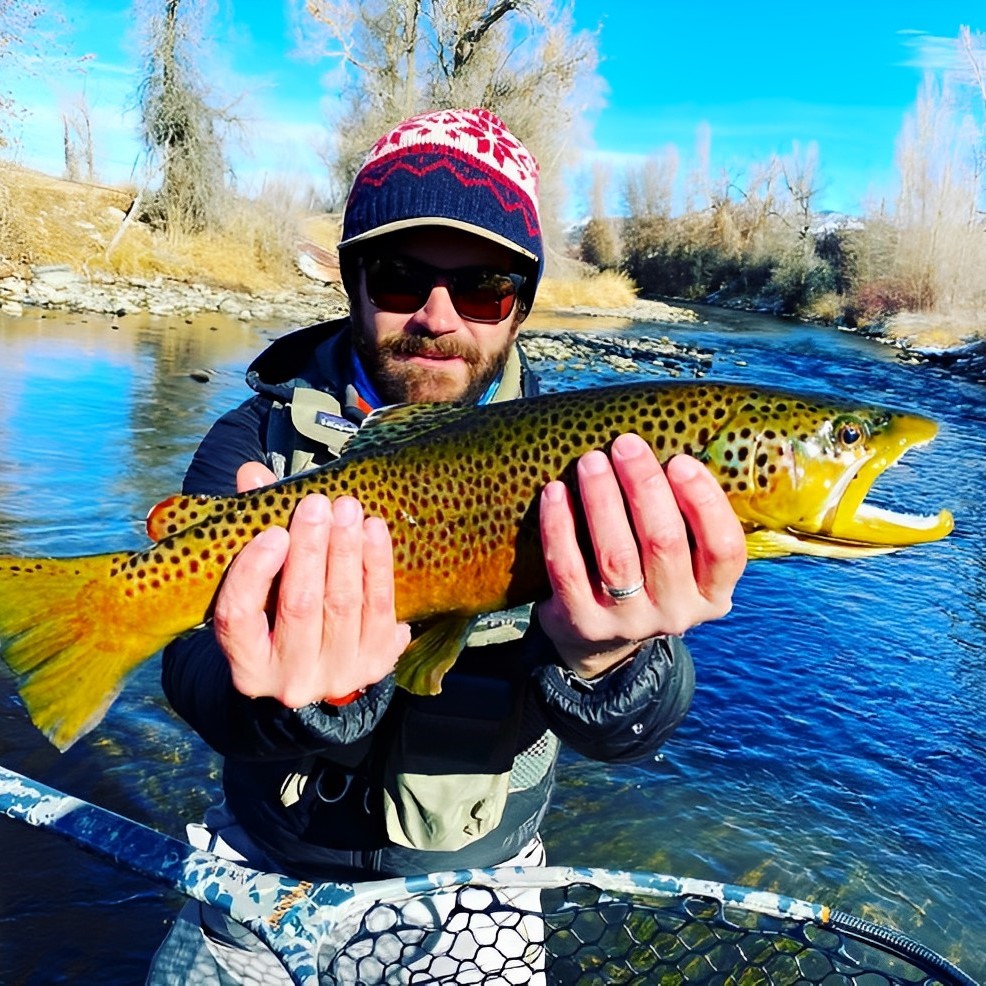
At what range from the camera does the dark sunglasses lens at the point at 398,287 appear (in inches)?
110

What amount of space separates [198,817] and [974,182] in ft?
169

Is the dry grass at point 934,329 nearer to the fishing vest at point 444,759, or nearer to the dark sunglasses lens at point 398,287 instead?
the dark sunglasses lens at point 398,287

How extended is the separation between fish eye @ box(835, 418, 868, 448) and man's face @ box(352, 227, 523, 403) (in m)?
1.19

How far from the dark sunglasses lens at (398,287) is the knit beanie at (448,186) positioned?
0.37 ft

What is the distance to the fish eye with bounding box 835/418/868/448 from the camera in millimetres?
2068

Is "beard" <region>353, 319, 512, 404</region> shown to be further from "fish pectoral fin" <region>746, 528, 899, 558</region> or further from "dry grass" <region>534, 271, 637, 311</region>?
"dry grass" <region>534, 271, 637, 311</region>

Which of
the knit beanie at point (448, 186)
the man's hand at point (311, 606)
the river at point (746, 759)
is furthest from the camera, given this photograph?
the river at point (746, 759)

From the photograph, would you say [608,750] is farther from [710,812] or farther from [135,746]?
[135,746]

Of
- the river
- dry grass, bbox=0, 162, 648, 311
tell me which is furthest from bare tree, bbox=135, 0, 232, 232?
the river

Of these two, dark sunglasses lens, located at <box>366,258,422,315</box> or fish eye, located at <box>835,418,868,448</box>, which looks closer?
fish eye, located at <box>835,418,868,448</box>

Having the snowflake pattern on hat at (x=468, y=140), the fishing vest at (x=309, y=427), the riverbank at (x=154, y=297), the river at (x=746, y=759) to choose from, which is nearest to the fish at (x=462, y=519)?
the fishing vest at (x=309, y=427)

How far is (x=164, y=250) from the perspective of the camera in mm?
30234

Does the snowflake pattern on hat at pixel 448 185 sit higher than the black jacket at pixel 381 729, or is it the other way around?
the snowflake pattern on hat at pixel 448 185

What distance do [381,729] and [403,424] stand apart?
87 centimetres
